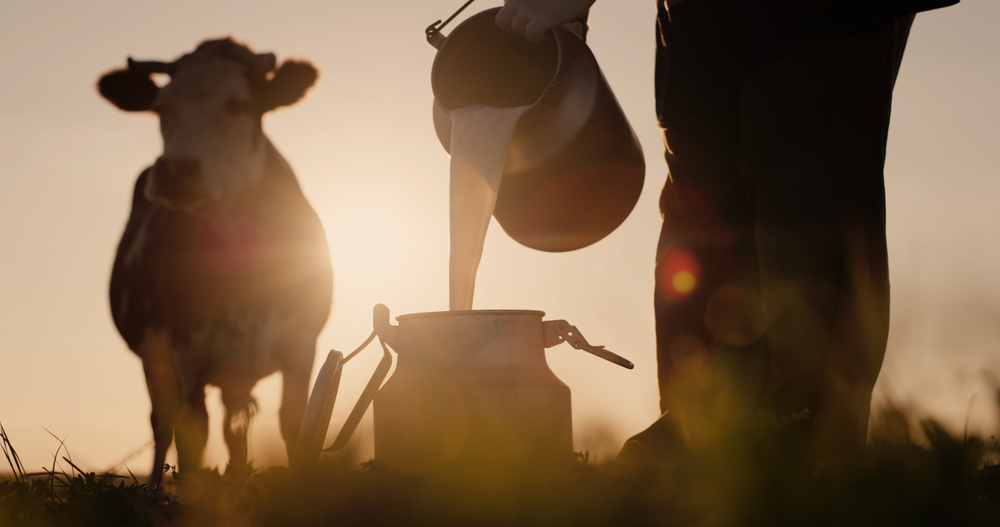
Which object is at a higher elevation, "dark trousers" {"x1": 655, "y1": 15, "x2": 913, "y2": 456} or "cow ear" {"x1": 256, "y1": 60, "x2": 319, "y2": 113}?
"cow ear" {"x1": 256, "y1": 60, "x2": 319, "y2": 113}

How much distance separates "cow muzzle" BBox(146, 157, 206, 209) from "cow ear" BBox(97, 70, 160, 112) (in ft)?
1.84

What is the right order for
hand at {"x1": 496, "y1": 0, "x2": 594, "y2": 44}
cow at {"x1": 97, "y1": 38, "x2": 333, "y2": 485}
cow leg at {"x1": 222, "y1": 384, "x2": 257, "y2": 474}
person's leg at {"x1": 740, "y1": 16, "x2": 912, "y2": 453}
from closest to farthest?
person's leg at {"x1": 740, "y1": 16, "x2": 912, "y2": 453} < hand at {"x1": 496, "y1": 0, "x2": 594, "y2": 44} < cow at {"x1": 97, "y1": 38, "x2": 333, "y2": 485} < cow leg at {"x1": 222, "y1": 384, "x2": 257, "y2": 474}

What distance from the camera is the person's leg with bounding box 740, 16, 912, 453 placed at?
1.77 meters

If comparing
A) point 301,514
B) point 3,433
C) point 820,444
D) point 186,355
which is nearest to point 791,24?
point 820,444

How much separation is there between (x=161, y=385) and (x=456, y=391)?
2.13m

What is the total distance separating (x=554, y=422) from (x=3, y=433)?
1003 millimetres

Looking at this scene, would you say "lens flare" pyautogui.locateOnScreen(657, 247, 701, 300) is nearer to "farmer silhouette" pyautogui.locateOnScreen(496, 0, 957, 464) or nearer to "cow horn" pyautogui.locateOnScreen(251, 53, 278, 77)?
"farmer silhouette" pyautogui.locateOnScreen(496, 0, 957, 464)

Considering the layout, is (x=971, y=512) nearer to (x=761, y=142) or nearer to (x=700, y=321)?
(x=761, y=142)

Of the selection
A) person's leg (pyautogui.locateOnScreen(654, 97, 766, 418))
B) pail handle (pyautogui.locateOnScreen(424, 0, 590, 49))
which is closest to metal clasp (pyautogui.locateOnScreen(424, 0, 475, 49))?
pail handle (pyautogui.locateOnScreen(424, 0, 590, 49))

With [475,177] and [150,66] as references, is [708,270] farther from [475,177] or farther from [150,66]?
[150,66]

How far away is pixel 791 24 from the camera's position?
6.03ft

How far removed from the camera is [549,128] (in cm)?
268

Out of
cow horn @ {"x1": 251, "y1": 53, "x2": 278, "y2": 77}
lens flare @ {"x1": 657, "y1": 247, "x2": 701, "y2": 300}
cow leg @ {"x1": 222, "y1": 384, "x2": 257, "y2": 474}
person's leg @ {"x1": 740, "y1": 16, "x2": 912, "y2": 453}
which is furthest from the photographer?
cow horn @ {"x1": 251, "y1": 53, "x2": 278, "y2": 77}

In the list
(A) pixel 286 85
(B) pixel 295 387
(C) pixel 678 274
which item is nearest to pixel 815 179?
(C) pixel 678 274
